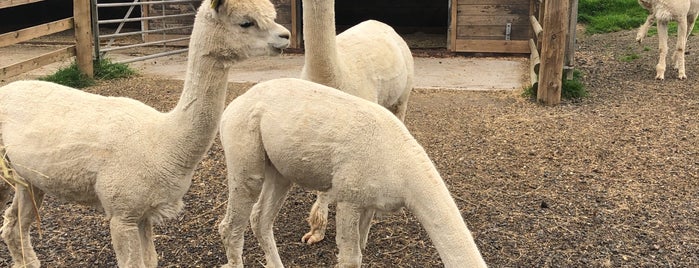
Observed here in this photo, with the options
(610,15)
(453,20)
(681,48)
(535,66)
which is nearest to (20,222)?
(535,66)

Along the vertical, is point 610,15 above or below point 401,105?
above

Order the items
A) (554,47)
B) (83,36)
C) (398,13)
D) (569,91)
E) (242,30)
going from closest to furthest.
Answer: (242,30) < (554,47) < (569,91) < (83,36) < (398,13)

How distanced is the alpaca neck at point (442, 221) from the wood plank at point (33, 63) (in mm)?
6211

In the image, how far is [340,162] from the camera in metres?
2.97

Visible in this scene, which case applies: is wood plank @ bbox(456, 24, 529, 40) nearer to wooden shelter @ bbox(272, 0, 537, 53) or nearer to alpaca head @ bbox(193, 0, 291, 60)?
Answer: wooden shelter @ bbox(272, 0, 537, 53)

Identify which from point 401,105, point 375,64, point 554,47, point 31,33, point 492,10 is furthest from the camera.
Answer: point 492,10

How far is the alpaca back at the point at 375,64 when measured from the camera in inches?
176

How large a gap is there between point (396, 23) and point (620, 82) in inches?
301

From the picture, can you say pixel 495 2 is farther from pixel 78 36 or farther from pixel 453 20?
pixel 78 36

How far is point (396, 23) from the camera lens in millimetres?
15930

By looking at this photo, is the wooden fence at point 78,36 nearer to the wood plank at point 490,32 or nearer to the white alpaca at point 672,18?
the wood plank at point 490,32

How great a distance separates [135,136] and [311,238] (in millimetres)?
1647

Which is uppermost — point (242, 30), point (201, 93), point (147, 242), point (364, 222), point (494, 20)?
point (242, 30)

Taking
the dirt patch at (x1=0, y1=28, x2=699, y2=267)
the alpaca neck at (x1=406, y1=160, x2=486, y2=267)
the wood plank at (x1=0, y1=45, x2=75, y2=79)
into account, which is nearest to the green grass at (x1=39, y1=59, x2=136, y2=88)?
the wood plank at (x1=0, y1=45, x2=75, y2=79)
